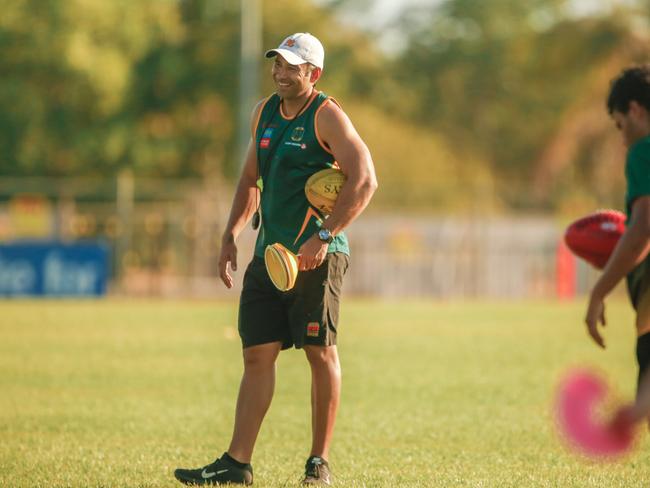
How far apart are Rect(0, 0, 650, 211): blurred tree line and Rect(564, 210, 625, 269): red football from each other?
2616 cm

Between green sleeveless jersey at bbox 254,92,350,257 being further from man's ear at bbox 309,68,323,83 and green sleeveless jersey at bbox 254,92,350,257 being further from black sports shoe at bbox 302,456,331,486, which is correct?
black sports shoe at bbox 302,456,331,486

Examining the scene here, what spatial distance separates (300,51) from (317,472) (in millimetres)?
2293

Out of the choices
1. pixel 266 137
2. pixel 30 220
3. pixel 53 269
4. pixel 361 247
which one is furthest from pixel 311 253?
pixel 361 247

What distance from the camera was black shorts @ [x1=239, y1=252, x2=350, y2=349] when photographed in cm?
668

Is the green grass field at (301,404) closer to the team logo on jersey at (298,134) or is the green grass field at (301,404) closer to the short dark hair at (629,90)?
the team logo on jersey at (298,134)

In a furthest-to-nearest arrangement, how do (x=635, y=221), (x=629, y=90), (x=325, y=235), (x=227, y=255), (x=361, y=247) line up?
(x=361, y=247), (x=227, y=255), (x=325, y=235), (x=629, y=90), (x=635, y=221)

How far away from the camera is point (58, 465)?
23.8 ft

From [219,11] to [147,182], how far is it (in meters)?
7.54

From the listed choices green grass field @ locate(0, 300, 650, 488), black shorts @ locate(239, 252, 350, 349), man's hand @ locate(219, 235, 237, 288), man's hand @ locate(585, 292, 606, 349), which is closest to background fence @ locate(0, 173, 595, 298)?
green grass field @ locate(0, 300, 650, 488)

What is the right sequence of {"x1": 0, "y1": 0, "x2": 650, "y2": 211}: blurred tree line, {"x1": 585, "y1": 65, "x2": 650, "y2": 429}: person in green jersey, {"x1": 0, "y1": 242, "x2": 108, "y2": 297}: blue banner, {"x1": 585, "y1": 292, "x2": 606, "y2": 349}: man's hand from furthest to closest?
{"x1": 0, "y1": 0, "x2": 650, "y2": 211}: blurred tree line, {"x1": 0, "y1": 242, "x2": 108, "y2": 297}: blue banner, {"x1": 585, "y1": 292, "x2": 606, "y2": 349}: man's hand, {"x1": 585, "y1": 65, "x2": 650, "y2": 429}: person in green jersey

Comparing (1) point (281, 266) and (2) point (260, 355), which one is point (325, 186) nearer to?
(1) point (281, 266)

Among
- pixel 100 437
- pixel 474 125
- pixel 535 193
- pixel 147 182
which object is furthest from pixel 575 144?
pixel 100 437

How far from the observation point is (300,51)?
6.63m

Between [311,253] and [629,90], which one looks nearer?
[629,90]
